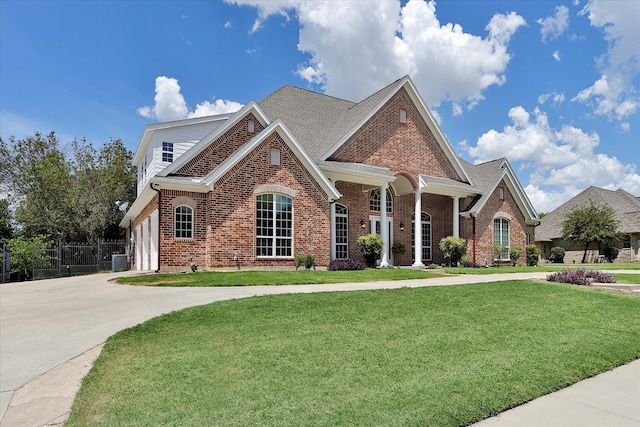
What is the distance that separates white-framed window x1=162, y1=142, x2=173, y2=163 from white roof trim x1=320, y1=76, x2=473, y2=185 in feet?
23.8

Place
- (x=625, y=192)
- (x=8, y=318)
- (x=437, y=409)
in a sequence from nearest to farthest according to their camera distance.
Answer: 1. (x=437, y=409)
2. (x=8, y=318)
3. (x=625, y=192)

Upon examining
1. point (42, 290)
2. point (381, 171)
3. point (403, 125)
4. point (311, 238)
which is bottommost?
point (42, 290)

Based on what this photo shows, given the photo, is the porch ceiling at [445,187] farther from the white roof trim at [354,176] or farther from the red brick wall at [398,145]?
the white roof trim at [354,176]

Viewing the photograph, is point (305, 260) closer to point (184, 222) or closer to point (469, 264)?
Result: point (184, 222)

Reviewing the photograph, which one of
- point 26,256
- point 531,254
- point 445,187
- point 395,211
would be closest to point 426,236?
point 395,211

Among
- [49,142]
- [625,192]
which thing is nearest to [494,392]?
[49,142]

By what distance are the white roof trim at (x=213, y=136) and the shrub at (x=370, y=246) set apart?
7.02m

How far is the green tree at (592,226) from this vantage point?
1423 inches

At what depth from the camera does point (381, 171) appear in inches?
815

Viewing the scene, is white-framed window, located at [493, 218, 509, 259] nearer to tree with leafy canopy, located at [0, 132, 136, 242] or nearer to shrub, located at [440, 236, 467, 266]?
shrub, located at [440, 236, 467, 266]

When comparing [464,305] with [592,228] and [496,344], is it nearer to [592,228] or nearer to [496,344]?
[496,344]

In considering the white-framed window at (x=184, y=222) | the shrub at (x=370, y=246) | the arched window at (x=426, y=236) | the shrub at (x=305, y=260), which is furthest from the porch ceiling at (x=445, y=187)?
the white-framed window at (x=184, y=222)

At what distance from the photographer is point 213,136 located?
18.0 m

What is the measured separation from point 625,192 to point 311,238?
137 ft
